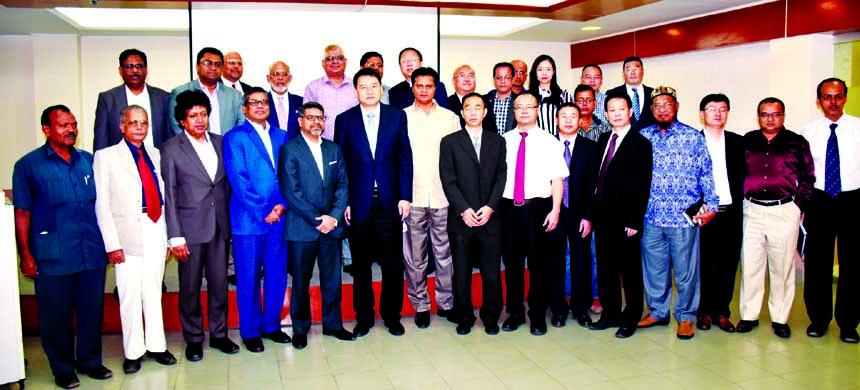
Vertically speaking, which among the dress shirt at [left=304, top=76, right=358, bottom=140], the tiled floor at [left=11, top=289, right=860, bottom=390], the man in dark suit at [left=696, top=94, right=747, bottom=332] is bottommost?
the tiled floor at [left=11, top=289, right=860, bottom=390]

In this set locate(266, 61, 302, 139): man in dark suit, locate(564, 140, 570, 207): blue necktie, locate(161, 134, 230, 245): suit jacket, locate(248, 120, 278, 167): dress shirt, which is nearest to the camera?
locate(161, 134, 230, 245): suit jacket

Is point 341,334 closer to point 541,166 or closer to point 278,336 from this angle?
point 278,336

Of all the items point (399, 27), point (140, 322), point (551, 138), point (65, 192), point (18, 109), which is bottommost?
point (140, 322)

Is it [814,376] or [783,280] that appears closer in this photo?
[814,376]

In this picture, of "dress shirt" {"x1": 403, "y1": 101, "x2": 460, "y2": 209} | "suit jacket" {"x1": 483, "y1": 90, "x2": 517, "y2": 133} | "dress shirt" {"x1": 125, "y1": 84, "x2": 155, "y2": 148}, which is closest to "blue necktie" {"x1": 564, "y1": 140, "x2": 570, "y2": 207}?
"suit jacket" {"x1": 483, "y1": 90, "x2": 517, "y2": 133}

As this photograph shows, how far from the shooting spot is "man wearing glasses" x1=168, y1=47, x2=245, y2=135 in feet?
16.7

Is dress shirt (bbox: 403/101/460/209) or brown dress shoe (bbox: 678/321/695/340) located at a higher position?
Answer: dress shirt (bbox: 403/101/460/209)

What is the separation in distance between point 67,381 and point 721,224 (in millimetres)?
4572

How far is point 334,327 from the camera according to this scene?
4.96 m

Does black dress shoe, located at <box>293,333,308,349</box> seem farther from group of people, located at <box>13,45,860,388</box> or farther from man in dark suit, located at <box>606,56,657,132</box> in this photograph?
man in dark suit, located at <box>606,56,657,132</box>

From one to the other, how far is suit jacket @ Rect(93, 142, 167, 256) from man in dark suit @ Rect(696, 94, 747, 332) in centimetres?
398

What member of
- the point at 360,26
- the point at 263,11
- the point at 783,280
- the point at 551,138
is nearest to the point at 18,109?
the point at 263,11

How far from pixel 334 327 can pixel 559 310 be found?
1.74 metres

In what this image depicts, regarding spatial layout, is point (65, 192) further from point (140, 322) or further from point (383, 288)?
point (383, 288)
